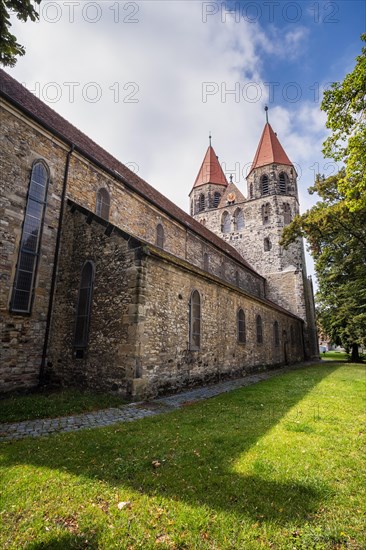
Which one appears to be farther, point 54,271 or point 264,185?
point 264,185

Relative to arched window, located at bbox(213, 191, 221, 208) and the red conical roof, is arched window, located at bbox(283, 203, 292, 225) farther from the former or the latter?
the red conical roof

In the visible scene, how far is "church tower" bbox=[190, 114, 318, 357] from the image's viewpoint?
2869cm

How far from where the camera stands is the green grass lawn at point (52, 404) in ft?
21.9

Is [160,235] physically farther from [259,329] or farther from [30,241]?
[259,329]

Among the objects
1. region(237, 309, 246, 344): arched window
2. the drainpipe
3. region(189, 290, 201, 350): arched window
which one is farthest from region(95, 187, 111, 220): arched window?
region(237, 309, 246, 344): arched window

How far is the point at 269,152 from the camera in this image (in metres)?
33.0

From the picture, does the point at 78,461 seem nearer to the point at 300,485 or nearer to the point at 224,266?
the point at 300,485

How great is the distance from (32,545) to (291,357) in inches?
950

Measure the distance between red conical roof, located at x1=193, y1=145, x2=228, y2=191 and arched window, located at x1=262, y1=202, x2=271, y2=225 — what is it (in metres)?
7.82

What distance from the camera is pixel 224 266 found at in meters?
22.0

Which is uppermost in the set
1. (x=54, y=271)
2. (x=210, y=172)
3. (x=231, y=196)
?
(x=210, y=172)

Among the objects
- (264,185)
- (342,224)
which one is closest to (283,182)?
(264,185)

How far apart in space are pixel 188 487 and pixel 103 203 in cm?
1148

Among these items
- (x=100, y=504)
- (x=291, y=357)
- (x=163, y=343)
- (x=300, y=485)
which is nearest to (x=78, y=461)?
(x=100, y=504)
